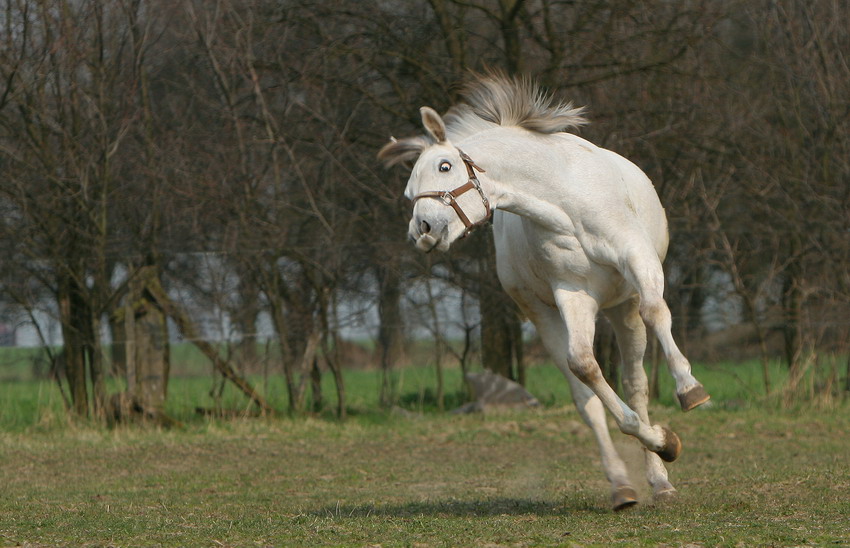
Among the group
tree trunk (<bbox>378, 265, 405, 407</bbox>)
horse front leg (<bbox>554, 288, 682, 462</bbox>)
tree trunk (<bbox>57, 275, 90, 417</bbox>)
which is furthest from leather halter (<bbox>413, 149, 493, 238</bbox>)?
tree trunk (<bbox>57, 275, 90, 417</bbox>)

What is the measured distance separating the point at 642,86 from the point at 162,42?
636 cm

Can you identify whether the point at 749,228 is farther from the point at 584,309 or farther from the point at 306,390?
the point at 584,309

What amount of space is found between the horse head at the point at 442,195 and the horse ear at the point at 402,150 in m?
0.18

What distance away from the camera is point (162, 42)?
1478 centimetres

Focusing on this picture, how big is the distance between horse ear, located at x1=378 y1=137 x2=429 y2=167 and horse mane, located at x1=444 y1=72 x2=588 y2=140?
0.27 metres

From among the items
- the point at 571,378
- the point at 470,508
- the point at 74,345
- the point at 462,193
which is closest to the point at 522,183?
the point at 462,193

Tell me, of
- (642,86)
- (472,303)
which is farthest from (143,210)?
(642,86)

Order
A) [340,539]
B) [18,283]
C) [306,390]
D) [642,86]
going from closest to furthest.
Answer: [340,539] → [18,283] → [306,390] → [642,86]

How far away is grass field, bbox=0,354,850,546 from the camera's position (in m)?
5.35

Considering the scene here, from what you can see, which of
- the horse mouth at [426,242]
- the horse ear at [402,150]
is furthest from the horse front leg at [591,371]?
the horse ear at [402,150]

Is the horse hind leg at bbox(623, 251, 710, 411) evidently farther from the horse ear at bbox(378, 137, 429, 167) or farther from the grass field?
the horse ear at bbox(378, 137, 429, 167)

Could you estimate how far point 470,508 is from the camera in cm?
658

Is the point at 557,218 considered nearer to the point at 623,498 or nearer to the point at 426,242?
the point at 426,242

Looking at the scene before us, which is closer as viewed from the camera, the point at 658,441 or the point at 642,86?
the point at 658,441
